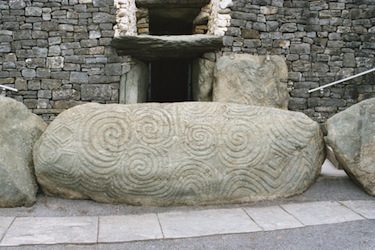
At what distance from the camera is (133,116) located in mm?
3457

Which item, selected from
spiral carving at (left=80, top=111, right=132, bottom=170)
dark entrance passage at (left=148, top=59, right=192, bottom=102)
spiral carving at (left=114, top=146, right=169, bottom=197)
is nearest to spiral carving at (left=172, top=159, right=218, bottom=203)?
spiral carving at (left=114, top=146, right=169, bottom=197)

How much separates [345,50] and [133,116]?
5.16 metres

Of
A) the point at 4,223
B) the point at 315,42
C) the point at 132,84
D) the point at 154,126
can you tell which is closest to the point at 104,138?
the point at 154,126

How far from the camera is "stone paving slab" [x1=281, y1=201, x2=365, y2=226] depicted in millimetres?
3021

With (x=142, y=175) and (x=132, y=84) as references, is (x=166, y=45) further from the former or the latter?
(x=142, y=175)

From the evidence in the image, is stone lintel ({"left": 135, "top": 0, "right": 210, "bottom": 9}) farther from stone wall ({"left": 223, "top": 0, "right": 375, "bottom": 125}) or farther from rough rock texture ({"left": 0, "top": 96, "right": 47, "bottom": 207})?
rough rock texture ({"left": 0, "top": 96, "right": 47, "bottom": 207})

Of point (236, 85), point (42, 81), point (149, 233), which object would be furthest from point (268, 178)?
point (42, 81)

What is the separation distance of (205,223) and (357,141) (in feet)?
5.45

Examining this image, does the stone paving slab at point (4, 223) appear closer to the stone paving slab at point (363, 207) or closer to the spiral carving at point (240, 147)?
the spiral carving at point (240, 147)

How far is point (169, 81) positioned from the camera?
10.1 metres

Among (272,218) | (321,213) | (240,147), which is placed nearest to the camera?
(272,218)

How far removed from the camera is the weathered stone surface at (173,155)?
325 cm

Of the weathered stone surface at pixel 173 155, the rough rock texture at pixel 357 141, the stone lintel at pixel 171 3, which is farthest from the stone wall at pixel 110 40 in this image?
the rough rock texture at pixel 357 141

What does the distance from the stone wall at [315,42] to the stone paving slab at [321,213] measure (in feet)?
12.9
